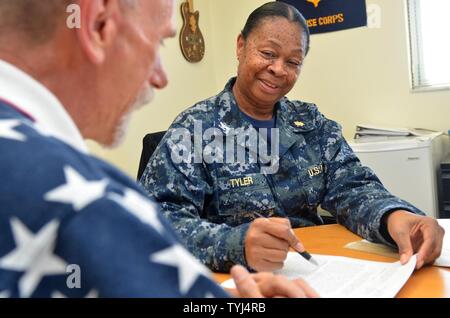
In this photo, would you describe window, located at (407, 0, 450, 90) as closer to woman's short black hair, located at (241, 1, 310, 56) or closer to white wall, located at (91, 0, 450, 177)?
white wall, located at (91, 0, 450, 177)

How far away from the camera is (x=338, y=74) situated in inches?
111

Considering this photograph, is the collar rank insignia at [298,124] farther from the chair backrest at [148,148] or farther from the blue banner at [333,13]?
the blue banner at [333,13]

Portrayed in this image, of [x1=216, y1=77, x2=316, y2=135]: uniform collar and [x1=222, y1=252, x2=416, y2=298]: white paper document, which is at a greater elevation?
[x1=216, y1=77, x2=316, y2=135]: uniform collar

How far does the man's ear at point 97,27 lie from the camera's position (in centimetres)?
41

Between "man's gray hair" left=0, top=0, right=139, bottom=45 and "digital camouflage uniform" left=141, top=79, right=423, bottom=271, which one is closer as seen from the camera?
"man's gray hair" left=0, top=0, right=139, bottom=45

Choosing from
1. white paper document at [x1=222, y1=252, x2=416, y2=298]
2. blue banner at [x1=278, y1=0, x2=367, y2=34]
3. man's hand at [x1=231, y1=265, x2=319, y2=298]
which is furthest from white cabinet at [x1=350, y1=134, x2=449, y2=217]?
man's hand at [x1=231, y1=265, x2=319, y2=298]

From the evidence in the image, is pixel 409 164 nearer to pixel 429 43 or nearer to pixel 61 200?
pixel 429 43

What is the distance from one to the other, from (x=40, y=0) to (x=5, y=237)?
232mm

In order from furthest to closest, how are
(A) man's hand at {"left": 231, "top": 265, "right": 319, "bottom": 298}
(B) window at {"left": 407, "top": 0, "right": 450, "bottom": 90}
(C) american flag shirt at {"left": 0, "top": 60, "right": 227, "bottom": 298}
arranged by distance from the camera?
(B) window at {"left": 407, "top": 0, "right": 450, "bottom": 90}, (A) man's hand at {"left": 231, "top": 265, "right": 319, "bottom": 298}, (C) american flag shirt at {"left": 0, "top": 60, "right": 227, "bottom": 298}

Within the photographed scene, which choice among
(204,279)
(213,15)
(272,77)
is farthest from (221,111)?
(213,15)

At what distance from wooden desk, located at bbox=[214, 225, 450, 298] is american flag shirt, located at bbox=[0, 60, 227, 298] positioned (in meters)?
0.56

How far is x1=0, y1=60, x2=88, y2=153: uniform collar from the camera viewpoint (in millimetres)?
347

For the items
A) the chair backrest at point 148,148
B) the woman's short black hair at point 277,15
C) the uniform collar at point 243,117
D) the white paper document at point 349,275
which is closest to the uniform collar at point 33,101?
the white paper document at point 349,275

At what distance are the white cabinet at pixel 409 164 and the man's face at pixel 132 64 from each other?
2.00 m
